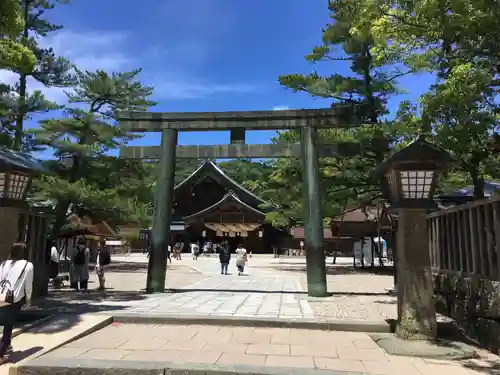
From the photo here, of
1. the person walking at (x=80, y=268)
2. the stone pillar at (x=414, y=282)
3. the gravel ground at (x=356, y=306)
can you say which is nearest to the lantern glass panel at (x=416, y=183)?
the stone pillar at (x=414, y=282)

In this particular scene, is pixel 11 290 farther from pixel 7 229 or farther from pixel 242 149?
pixel 242 149

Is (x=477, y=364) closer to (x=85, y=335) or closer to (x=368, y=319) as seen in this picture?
(x=368, y=319)

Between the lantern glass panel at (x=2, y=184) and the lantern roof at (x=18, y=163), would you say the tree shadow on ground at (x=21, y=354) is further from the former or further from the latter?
the lantern roof at (x=18, y=163)

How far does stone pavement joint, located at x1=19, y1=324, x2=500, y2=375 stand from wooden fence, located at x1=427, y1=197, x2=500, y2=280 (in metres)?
1.44

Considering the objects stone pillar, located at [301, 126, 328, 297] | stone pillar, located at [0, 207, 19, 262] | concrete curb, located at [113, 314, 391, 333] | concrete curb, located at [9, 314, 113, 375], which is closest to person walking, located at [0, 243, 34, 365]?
concrete curb, located at [9, 314, 113, 375]

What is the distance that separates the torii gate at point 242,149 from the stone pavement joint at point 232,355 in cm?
424

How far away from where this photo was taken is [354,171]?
17.2 metres

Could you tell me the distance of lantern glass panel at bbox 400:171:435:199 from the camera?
6.42m

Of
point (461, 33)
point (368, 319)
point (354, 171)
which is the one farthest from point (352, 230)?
point (461, 33)

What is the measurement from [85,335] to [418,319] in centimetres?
502

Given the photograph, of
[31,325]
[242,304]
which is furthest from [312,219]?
[31,325]

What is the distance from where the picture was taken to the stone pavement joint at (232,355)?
15.9ft

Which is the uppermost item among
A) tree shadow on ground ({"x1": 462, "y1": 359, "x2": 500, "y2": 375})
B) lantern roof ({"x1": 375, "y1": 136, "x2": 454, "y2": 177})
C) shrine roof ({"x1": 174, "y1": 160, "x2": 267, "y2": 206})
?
shrine roof ({"x1": 174, "y1": 160, "x2": 267, "y2": 206})

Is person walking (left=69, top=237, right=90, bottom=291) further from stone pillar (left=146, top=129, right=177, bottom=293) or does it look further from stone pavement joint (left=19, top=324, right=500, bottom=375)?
stone pavement joint (left=19, top=324, right=500, bottom=375)
